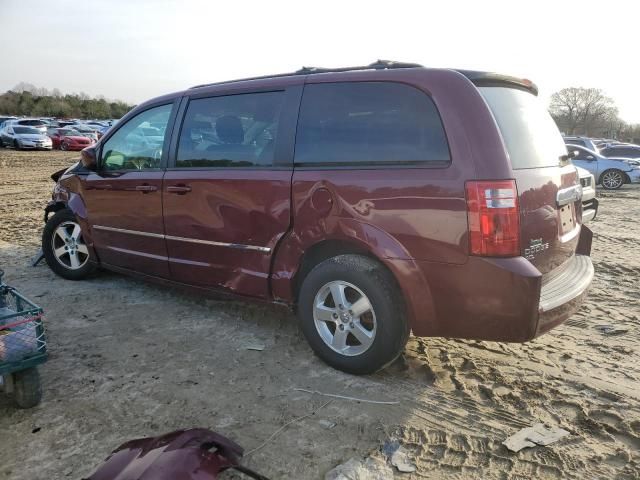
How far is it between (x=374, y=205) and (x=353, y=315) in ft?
2.36

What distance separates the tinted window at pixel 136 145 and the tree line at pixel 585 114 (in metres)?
67.5

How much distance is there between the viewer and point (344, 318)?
3.32 metres

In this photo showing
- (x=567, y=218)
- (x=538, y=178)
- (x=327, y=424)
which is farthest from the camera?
(x=567, y=218)

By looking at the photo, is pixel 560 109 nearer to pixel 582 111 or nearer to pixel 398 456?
pixel 582 111

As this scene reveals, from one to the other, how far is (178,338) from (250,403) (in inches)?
45.5

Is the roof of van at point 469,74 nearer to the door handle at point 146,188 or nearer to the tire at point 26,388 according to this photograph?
the door handle at point 146,188

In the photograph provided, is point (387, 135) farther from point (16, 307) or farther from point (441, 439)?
point (16, 307)

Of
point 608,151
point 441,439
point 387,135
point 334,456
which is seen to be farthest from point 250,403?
point 608,151

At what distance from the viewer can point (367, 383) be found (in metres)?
3.26

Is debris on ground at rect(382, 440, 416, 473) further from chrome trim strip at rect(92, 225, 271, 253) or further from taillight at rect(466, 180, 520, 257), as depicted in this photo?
chrome trim strip at rect(92, 225, 271, 253)

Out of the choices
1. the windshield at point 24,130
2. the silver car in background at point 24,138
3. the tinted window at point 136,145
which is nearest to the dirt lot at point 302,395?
the tinted window at point 136,145

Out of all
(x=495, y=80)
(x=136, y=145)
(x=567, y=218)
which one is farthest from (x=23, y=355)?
(x=567, y=218)

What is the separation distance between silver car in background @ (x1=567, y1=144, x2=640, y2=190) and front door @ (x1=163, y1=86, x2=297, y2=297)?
15297mm

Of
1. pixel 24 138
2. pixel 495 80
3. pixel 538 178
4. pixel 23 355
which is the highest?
pixel 495 80
